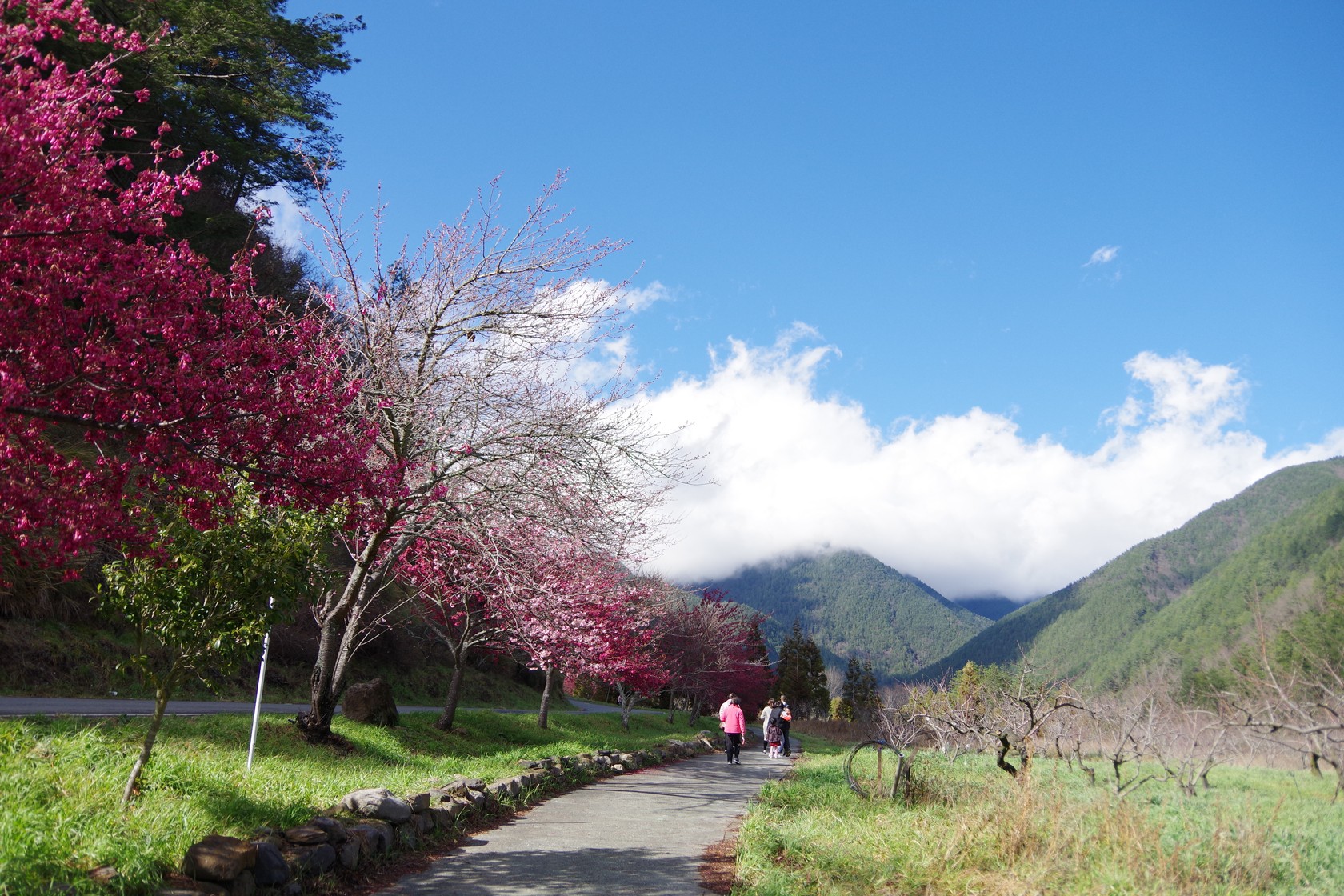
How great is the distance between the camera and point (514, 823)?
9664 millimetres

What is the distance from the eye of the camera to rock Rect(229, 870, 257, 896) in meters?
5.24

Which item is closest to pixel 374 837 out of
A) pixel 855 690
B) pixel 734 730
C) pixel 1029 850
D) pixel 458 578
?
pixel 1029 850

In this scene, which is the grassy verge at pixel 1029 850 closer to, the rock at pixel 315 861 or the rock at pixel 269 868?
the rock at pixel 315 861

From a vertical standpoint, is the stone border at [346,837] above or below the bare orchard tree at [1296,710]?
below

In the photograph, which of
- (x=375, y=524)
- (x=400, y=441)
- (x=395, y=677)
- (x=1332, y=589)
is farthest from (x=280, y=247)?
(x=1332, y=589)

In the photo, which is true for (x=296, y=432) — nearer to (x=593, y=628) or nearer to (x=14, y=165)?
(x=14, y=165)

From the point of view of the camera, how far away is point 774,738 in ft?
75.6

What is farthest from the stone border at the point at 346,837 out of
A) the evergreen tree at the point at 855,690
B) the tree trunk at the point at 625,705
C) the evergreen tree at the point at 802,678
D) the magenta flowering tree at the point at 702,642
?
the evergreen tree at the point at 855,690

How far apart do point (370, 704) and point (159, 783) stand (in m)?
7.94

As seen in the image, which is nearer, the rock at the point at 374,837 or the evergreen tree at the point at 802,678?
the rock at the point at 374,837

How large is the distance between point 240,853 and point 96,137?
4.55 meters

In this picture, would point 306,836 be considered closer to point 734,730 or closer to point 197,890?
point 197,890

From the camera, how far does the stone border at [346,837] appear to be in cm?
527

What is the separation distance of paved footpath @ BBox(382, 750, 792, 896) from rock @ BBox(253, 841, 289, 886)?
0.94 metres
